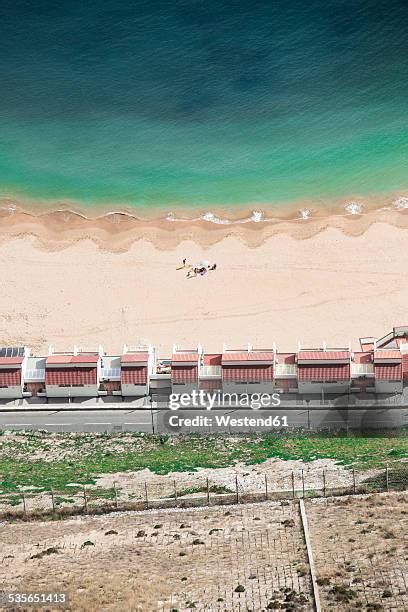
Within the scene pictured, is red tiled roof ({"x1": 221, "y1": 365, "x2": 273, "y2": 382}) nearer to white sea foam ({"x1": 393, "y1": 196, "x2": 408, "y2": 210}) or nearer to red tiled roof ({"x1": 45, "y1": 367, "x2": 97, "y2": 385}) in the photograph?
red tiled roof ({"x1": 45, "y1": 367, "x2": 97, "y2": 385})

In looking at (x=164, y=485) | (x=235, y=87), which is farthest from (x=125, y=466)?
(x=235, y=87)

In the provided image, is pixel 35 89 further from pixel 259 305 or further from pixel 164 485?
pixel 164 485

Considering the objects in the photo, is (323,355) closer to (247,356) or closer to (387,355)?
(387,355)

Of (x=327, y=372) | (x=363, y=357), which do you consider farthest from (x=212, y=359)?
(x=363, y=357)

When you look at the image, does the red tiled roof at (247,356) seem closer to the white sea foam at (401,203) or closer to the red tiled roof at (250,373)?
the red tiled roof at (250,373)

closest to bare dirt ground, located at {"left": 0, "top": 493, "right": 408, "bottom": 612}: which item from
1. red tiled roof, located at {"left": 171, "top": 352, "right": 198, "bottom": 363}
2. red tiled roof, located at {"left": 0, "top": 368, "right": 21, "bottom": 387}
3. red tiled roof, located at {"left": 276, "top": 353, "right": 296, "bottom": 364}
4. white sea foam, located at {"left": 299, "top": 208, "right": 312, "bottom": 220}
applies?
red tiled roof, located at {"left": 171, "top": 352, "right": 198, "bottom": 363}
